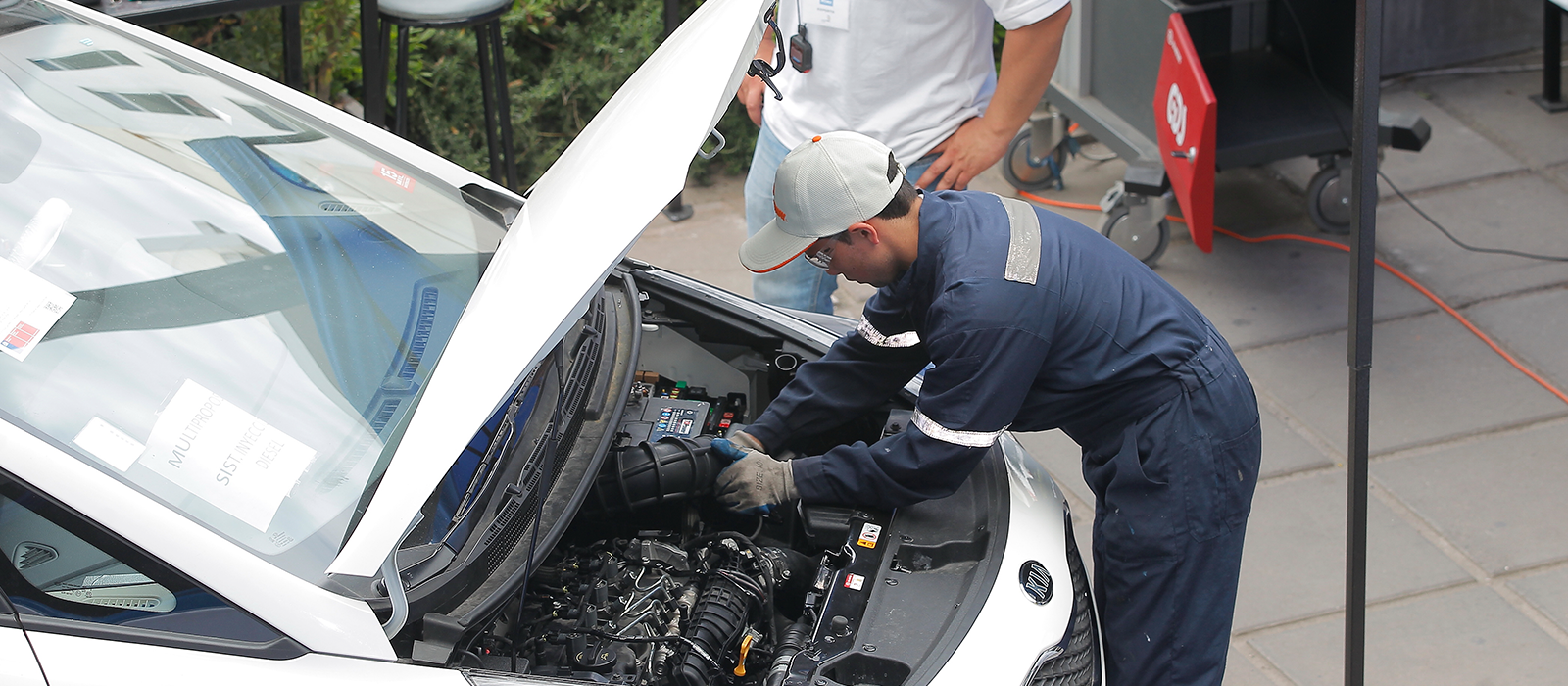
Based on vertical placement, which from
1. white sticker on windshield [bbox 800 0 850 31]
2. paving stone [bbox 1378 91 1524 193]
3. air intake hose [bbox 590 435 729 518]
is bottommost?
paving stone [bbox 1378 91 1524 193]

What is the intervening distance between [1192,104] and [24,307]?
3.50 metres

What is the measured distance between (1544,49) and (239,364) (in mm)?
5707

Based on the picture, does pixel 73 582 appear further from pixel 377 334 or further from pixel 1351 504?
pixel 1351 504

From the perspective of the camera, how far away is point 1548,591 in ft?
11.5

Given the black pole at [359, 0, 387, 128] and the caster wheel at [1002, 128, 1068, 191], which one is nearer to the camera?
the black pole at [359, 0, 387, 128]

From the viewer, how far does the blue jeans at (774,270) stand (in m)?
3.63

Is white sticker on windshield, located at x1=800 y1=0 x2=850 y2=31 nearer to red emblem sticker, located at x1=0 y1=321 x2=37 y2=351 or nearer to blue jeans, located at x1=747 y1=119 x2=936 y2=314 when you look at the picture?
blue jeans, located at x1=747 y1=119 x2=936 y2=314

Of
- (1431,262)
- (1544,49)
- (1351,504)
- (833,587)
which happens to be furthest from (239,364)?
(1544,49)

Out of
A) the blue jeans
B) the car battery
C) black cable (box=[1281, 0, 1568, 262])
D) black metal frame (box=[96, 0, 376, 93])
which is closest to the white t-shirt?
the blue jeans

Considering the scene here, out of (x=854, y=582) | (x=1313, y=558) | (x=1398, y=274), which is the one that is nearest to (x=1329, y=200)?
(x=1398, y=274)

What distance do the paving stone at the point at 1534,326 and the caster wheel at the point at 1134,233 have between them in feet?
3.59

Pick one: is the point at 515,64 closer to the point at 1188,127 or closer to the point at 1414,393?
the point at 1188,127

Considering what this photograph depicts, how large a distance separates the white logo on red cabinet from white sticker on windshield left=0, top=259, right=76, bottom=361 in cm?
349

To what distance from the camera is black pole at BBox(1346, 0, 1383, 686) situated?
237cm
